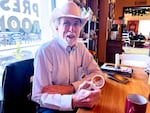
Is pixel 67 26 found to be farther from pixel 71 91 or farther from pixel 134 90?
pixel 134 90

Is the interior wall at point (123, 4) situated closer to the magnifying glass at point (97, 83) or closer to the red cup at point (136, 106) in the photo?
the magnifying glass at point (97, 83)

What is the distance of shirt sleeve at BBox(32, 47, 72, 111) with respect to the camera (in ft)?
2.97

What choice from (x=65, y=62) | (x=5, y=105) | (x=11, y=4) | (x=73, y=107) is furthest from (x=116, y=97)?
(x=11, y=4)

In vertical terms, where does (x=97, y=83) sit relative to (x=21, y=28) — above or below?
below

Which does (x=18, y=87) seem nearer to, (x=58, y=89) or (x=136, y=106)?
(x=58, y=89)

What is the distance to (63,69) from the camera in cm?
119

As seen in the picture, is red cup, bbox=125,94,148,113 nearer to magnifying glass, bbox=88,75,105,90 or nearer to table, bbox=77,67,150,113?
table, bbox=77,67,150,113

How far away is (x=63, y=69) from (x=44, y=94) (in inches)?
10.8

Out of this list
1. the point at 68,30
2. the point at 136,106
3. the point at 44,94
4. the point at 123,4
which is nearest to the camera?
the point at 136,106

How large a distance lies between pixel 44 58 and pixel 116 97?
0.57 m

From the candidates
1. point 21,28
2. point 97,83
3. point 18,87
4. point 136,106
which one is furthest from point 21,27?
point 136,106

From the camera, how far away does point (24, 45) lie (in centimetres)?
174

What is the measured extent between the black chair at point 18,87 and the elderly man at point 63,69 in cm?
9

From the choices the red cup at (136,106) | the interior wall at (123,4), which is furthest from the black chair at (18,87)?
the interior wall at (123,4)
